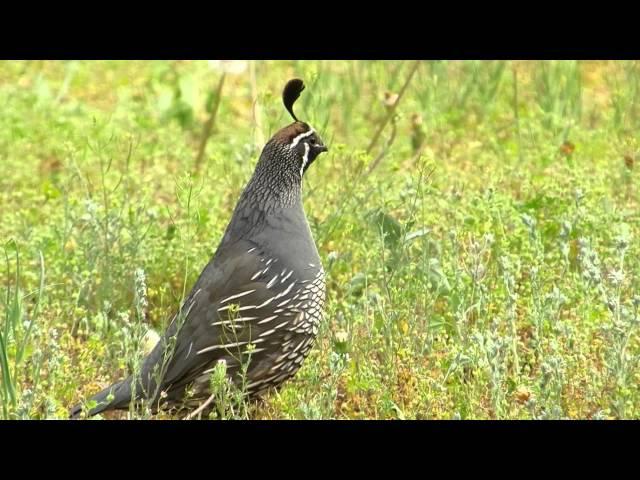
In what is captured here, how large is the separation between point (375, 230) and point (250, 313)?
1028 mm

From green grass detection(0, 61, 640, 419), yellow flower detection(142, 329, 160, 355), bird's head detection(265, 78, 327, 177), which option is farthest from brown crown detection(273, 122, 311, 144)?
yellow flower detection(142, 329, 160, 355)

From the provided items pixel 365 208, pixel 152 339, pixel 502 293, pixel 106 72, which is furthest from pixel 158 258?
pixel 106 72

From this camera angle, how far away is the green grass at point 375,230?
4.45 m

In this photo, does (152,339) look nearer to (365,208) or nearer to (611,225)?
(365,208)

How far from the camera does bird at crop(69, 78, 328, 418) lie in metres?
4.58

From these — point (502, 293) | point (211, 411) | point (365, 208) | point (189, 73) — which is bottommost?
point (211, 411)

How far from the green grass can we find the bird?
17 centimetres

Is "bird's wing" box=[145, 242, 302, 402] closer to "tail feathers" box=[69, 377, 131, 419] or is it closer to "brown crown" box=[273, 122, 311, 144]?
"tail feathers" box=[69, 377, 131, 419]

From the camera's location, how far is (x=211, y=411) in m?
4.71

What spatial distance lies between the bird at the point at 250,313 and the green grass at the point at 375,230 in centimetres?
17

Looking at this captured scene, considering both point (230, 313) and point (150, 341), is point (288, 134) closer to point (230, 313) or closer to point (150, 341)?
point (230, 313)

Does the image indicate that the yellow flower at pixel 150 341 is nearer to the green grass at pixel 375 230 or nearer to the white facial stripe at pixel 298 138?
the green grass at pixel 375 230

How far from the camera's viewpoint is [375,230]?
Answer: 5.47 m

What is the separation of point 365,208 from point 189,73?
2.82m
